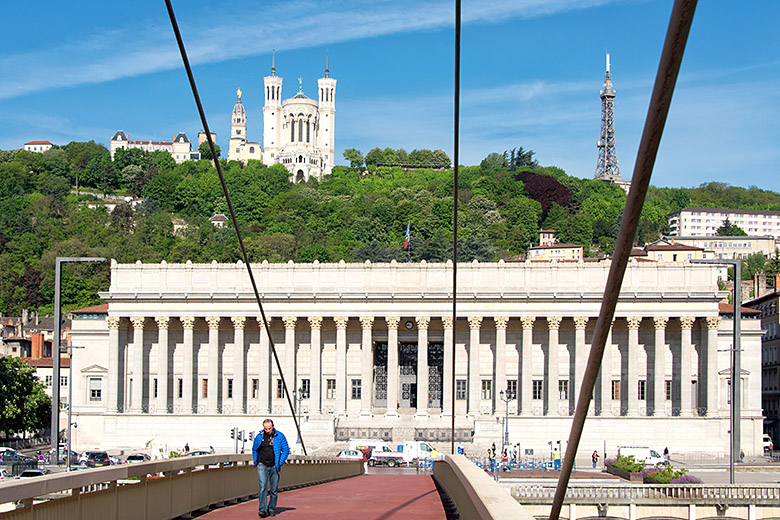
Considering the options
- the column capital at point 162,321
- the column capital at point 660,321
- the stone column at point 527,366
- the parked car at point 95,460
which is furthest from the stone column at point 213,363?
the column capital at point 660,321

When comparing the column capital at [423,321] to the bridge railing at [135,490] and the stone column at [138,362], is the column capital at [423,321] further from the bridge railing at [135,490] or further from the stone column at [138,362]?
the bridge railing at [135,490]

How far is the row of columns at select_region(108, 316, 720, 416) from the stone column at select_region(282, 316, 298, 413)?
0.07 metres

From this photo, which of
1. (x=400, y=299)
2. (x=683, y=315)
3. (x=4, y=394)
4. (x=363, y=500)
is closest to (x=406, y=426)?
(x=400, y=299)

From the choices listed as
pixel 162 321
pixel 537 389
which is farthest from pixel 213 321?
pixel 537 389

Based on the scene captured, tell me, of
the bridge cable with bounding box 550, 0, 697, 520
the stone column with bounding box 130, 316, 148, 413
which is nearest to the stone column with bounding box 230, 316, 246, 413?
the stone column with bounding box 130, 316, 148, 413

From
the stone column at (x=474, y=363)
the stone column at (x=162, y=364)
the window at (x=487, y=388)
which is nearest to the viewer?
the stone column at (x=474, y=363)

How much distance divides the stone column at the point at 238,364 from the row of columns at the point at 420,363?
0.07 metres

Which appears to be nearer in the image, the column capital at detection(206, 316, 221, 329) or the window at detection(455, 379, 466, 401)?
the column capital at detection(206, 316, 221, 329)

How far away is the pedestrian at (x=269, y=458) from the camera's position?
1819 centimetres

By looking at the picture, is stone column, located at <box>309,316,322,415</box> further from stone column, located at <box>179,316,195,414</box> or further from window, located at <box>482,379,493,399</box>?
window, located at <box>482,379,493,399</box>

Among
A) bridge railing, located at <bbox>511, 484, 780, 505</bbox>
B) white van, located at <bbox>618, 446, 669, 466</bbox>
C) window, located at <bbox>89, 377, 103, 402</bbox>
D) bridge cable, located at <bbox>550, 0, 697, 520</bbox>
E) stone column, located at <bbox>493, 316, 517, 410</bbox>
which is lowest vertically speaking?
white van, located at <bbox>618, 446, 669, 466</bbox>

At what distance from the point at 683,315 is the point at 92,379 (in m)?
43.6

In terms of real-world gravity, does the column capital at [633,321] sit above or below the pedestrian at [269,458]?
above

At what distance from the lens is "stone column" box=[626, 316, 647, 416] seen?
77.3 meters
